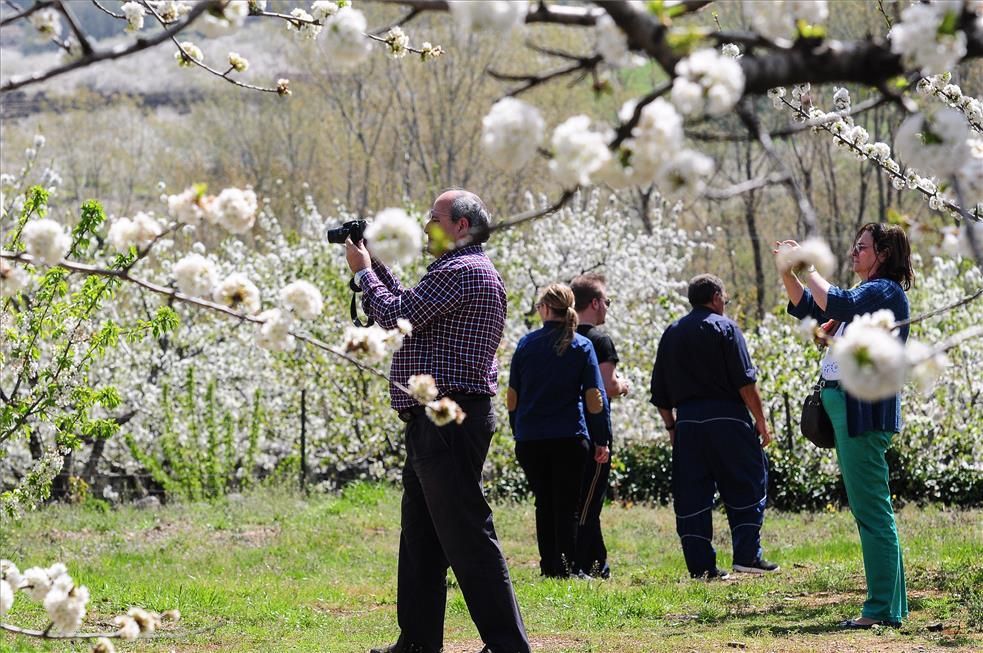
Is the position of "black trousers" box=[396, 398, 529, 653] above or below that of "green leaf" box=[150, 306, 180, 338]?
below

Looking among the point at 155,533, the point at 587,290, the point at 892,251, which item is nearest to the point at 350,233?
the point at 892,251

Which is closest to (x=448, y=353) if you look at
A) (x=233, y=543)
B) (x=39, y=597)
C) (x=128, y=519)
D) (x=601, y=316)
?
(x=39, y=597)

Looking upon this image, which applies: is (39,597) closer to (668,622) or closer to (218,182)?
(668,622)

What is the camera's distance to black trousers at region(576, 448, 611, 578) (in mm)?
7586

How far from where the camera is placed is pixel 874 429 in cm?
532

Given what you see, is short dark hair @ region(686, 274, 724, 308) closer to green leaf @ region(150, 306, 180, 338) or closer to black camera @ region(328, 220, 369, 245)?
green leaf @ region(150, 306, 180, 338)

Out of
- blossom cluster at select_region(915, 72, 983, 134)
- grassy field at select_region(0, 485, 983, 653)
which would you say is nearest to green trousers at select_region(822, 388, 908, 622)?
grassy field at select_region(0, 485, 983, 653)

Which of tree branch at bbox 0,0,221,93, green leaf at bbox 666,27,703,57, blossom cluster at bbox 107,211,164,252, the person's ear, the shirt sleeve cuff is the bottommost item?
blossom cluster at bbox 107,211,164,252

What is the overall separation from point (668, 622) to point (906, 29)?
4.25 m

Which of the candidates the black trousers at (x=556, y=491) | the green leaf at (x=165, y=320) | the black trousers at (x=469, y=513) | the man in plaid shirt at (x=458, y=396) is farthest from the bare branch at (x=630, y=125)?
the black trousers at (x=556, y=491)

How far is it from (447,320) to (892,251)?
200 centimetres

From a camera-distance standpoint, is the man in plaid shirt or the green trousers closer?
the man in plaid shirt

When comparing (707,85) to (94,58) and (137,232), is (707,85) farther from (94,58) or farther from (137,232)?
(137,232)

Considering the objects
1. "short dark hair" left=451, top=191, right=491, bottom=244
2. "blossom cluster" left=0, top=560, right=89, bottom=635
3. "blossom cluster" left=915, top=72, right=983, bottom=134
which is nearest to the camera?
"blossom cluster" left=0, top=560, right=89, bottom=635
